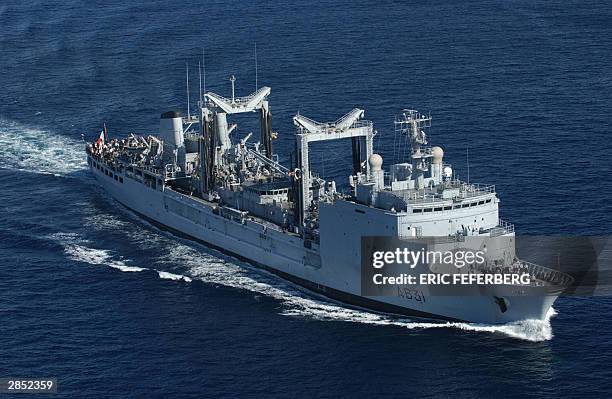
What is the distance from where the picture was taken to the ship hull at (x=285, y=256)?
94.7 meters

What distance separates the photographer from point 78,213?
12925 centimetres

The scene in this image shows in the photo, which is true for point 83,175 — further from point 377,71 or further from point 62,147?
point 377,71

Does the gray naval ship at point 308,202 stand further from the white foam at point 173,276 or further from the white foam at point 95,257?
the white foam at point 95,257

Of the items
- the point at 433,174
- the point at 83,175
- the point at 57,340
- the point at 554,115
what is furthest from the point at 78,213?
the point at 554,115

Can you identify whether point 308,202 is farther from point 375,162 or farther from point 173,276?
point 173,276

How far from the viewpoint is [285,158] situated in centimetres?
13662

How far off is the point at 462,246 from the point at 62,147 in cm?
6892

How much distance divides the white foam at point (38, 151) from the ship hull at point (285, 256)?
625 cm

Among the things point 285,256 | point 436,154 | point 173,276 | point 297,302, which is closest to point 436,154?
point 436,154

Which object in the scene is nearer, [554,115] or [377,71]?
[554,115]

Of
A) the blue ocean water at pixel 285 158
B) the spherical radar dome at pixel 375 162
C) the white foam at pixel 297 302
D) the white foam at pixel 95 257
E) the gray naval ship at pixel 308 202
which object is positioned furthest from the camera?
the white foam at pixel 95 257

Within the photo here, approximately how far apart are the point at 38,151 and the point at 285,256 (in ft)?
163
